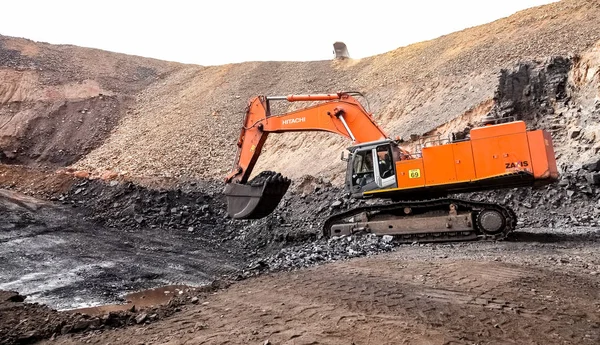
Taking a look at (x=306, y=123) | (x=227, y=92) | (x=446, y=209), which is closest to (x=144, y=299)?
(x=306, y=123)

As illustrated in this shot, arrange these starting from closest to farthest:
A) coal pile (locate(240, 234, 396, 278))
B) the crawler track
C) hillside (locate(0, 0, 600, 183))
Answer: coal pile (locate(240, 234, 396, 278)) < the crawler track < hillside (locate(0, 0, 600, 183))

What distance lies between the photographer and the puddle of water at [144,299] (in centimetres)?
539

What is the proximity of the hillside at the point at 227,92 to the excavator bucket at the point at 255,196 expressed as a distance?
16.3 feet

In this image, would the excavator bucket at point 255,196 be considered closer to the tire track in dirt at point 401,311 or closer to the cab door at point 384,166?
the cab door at point 384,166

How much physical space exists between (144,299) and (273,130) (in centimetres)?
464

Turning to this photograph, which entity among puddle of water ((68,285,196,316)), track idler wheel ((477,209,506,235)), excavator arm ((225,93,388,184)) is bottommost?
puddle of water ((68,285,196,316))

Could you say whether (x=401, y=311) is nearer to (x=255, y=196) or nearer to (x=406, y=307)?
(x=406, y=307)

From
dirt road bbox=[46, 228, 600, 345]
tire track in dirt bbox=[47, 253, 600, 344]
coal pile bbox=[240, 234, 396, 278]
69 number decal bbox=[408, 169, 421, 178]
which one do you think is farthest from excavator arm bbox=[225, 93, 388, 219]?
tire track in dirt bbox=[47, 253, 600, 344]

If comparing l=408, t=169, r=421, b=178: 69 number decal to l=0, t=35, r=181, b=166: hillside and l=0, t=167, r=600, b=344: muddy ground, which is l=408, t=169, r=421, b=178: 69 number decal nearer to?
l=0, t=167, r=600, b=344: muddy ground

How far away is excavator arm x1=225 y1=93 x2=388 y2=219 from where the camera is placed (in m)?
8.90

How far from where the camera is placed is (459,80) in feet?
49.4

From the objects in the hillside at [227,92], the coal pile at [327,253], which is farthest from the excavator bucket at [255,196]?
the hillside at [227,92]

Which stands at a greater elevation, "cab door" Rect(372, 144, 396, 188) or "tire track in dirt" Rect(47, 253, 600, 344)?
"cab door" Rect(372, 144, 396, 188)

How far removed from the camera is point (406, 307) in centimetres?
407
